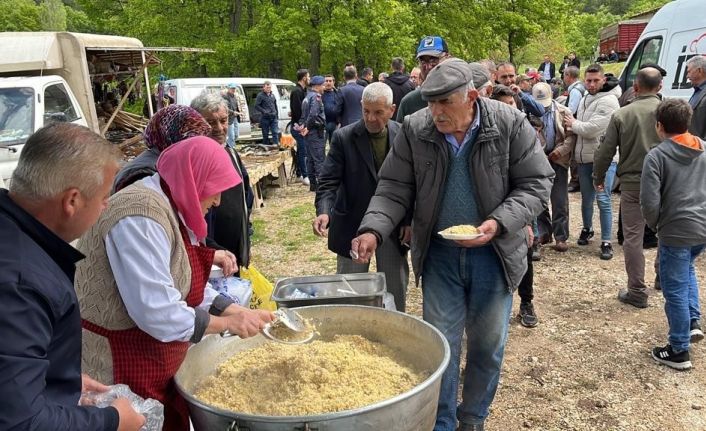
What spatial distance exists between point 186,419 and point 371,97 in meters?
2.24

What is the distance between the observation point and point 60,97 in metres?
8.71

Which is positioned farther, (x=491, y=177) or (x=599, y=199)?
(x=599, y=199)

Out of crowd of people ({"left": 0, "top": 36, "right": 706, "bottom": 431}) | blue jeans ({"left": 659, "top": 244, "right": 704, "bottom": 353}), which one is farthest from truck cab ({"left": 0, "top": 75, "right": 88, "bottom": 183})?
blue jeans ({"left": 659, "top": 244, "right": 704, "bottom": 353})

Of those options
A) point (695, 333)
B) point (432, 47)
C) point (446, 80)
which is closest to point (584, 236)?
point (695, 333)

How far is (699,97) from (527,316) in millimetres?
2943

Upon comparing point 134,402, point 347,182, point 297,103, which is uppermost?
point 297,103

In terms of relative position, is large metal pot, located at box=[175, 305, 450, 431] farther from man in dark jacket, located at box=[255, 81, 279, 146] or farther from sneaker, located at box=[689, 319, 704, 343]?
man in dark jacket, located at box=[255, 81, 279, 146]

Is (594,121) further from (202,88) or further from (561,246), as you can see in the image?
(202,88)

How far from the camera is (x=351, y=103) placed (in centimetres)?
922

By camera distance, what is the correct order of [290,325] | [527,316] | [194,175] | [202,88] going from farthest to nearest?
[202,88]
[527,316]
[290,325]
[194,175]

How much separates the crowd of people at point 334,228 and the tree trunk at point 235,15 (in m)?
20.7

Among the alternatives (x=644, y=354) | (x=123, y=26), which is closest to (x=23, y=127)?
(x=644, y=354)

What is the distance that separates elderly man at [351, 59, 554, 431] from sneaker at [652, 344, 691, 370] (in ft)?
5.67

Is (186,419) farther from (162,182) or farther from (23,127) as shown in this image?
(23,127)
